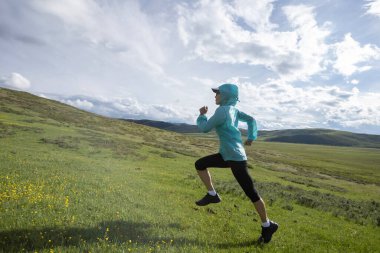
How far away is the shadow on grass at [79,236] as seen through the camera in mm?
5613

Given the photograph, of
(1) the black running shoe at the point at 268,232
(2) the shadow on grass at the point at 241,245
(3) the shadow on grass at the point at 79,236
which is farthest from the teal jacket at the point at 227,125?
(3) the shadow on grass at the point at 79,236

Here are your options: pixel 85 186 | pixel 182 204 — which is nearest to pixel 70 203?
pixel 85 186

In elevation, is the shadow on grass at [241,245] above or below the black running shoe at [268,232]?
below

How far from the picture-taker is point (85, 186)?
37.8ft

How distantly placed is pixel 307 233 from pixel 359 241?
158 centimetres

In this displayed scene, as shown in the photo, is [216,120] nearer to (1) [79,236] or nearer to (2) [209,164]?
(2) [209,164]

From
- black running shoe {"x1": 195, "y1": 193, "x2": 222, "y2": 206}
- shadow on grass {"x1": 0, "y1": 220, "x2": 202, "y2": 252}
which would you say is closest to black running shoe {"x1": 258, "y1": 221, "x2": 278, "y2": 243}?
black running shoe {"x1": 195, "y1": 193, "x2": 222, "y2": 206}

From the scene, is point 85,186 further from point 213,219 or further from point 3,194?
point 213,219

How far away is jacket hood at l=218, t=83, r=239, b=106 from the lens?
8188mm

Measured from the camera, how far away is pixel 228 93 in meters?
8.17

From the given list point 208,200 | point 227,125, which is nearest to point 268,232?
point 208,200

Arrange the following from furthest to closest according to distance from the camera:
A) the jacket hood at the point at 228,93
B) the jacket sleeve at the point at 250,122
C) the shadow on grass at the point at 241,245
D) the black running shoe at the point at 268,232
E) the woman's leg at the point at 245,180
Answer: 1. the jacket sleeve at the point at 250,122
2. the jacket hood at the point at 228,93
3. the black running shoe at the point at 268,232
4. the woman's leg at the point at 245,180
5. the shadow on grass at the point at 241,245

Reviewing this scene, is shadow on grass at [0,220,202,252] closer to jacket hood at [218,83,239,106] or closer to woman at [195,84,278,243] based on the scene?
woman at [195,84,278,243]

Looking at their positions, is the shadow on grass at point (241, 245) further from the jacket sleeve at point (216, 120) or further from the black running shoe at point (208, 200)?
the jacket sleeve at point (216, 120)
